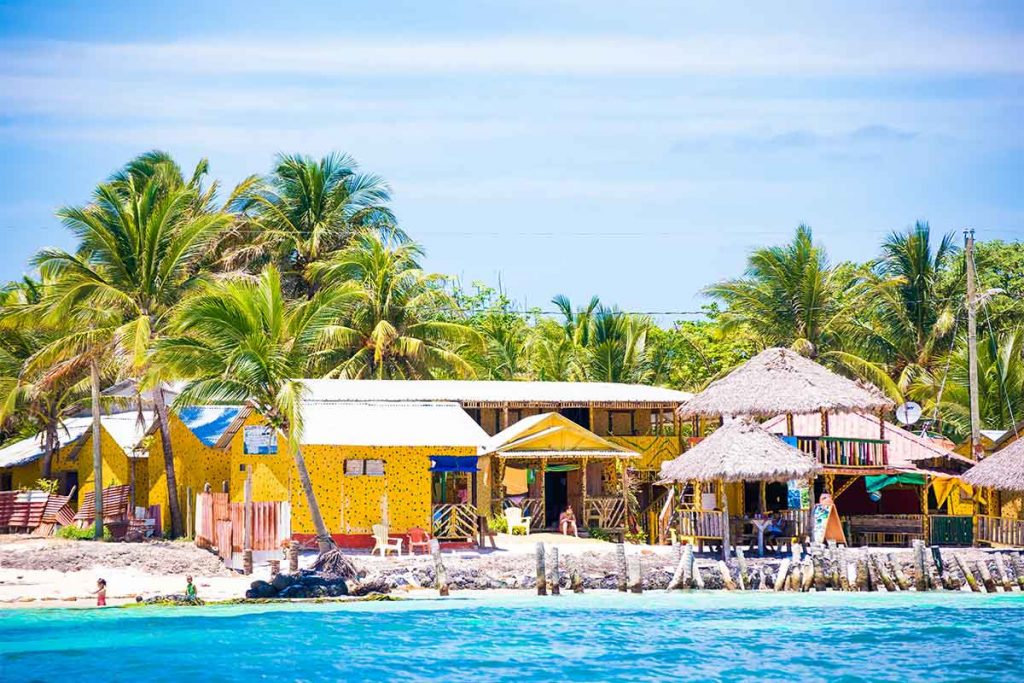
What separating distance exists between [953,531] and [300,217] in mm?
22734

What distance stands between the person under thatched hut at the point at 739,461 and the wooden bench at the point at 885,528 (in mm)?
3566

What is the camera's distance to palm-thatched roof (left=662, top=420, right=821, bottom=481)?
31.9m

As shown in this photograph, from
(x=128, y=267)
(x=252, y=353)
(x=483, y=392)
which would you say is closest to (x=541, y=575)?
(x=252, y=353)

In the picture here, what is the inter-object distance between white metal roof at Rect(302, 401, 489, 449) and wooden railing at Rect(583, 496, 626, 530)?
4.40 meters

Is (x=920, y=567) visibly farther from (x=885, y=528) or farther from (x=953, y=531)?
(x=953, y=531)

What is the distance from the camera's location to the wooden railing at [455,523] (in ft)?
113

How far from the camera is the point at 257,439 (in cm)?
3391

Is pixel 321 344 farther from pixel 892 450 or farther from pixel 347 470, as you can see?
pixel 892 450

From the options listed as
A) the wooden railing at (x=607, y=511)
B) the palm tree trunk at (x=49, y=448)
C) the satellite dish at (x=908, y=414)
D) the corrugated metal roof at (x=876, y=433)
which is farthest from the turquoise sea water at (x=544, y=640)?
the palm tree trunk at (x=49, y=448)

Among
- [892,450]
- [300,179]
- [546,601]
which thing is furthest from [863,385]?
[300,179]

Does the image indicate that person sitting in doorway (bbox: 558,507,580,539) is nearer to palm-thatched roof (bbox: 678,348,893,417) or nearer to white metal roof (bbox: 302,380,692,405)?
white metal roof (bbox: 302,380,692,405)

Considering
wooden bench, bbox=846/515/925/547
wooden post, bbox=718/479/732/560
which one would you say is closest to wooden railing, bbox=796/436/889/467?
wooden bench, bbox=846/515/925/547

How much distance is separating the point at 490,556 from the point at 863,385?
10.9 m

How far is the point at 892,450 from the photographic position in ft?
126
